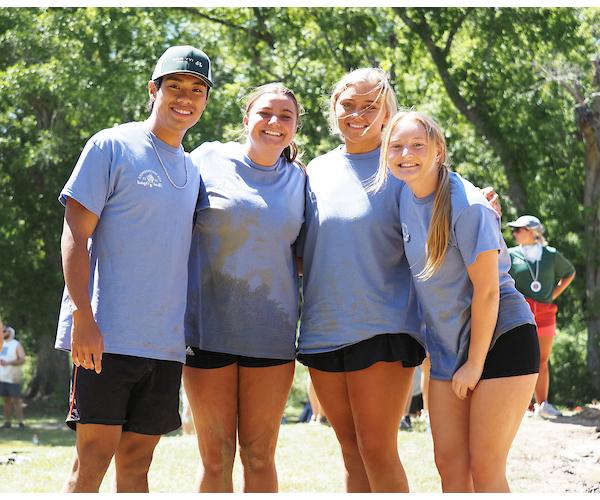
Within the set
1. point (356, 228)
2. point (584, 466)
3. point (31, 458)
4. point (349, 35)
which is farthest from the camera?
point (349, 35)

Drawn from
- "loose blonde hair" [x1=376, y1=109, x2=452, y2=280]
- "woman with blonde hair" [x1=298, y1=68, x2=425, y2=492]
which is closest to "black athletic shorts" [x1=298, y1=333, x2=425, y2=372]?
"woman with blonde hair" [x1=298, y1=68, x2=425, y2=492]

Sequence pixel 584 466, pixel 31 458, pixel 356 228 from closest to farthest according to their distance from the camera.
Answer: pixel 356 228 < pixel 584 466 < pixel 31 458

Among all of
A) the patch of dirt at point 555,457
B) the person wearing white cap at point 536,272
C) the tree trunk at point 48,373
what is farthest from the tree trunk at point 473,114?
the tree trunk at point 48,373

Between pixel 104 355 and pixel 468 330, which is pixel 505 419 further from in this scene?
pixel 104 355

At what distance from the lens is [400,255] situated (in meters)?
4.28

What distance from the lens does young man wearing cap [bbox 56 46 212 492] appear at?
12.6ft

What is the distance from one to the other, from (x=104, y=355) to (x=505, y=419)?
5.84ft

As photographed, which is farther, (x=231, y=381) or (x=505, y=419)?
(x=231, y=381)

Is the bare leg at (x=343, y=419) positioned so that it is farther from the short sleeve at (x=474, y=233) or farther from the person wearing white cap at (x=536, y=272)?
the person wearing white cap at (x=536, y=272)

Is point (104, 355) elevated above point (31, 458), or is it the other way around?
point (104, 355)

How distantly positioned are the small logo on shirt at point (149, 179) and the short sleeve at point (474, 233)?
4.39 ft

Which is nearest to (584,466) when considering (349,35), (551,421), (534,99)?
(551,421)

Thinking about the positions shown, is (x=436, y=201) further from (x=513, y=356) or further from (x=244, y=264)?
(x=244, y=264)

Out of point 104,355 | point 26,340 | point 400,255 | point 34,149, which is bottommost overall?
point 26,340
